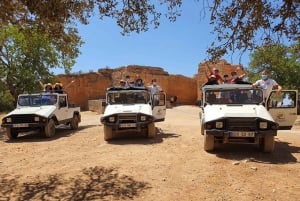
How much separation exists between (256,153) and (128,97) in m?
5.10

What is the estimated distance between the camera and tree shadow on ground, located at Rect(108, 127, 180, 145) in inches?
466

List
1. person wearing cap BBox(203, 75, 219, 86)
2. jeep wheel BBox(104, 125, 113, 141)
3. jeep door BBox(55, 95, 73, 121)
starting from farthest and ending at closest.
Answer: jeep door BBox(55, 95, 73, 121)
jeep wheel BBox(104, 125, 113, 141)
person wearing cap BBox(203, 75, 219, 86)

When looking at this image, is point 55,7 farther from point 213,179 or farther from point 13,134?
point 13,134

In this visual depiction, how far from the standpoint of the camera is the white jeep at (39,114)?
14.1 metres

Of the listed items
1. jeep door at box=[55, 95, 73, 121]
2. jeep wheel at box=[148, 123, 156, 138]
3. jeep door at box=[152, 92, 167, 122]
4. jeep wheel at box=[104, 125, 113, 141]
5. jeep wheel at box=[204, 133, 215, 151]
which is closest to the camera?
jeep wheel at box=[204, 133, 215, 151]

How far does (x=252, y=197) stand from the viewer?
651 cm

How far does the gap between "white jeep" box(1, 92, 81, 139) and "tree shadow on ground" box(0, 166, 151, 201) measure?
5887 mm

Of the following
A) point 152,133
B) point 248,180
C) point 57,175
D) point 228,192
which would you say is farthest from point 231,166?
point 152,133

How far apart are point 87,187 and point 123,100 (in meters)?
5.96

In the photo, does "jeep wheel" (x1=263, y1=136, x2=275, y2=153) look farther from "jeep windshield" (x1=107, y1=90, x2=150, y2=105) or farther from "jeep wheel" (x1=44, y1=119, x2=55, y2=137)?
"jeep wheel" (x1=44, y1=119, x2=55, y2=137)

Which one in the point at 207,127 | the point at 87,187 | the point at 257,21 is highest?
the point at 257,21

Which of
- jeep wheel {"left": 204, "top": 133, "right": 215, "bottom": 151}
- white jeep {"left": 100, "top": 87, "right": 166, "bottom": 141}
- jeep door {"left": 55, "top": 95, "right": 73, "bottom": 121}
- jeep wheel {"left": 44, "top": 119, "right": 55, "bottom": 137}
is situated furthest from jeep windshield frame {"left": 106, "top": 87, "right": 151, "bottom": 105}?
jeep wheel {"left": 204, "top": 133, "right": 215, "bottom": 151}

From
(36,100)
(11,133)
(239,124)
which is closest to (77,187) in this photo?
(239,124)

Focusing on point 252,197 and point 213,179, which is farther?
point 213,179
